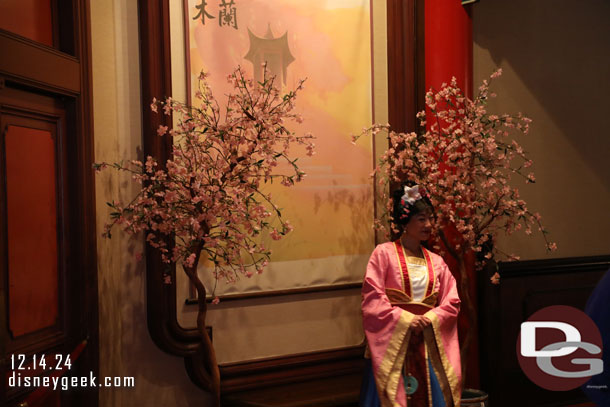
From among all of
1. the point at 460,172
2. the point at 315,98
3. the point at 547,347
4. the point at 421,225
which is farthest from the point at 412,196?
the point at 547,347

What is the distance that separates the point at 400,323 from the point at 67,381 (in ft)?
5.09

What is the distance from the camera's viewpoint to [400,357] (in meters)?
2.93

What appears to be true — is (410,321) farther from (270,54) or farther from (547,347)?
(270,54)

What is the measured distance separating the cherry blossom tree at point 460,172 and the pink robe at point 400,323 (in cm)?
35

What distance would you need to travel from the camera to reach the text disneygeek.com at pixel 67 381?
2420 mm

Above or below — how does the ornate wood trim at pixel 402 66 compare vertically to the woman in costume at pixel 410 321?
above

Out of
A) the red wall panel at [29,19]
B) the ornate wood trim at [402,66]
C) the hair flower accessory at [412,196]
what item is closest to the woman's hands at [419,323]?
the hair flower accessory at [412,196]

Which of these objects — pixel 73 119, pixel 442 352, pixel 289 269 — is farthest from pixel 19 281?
pixel 442 352

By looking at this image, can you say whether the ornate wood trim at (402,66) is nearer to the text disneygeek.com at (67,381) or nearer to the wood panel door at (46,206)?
the wood panel door at (46,206)

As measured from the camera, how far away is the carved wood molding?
3105 millimetres

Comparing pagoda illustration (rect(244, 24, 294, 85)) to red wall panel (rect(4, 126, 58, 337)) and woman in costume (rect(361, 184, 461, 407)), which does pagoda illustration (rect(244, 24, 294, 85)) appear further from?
red wall panel (rect(4, 126, 58, 337))

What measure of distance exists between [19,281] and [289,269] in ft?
4.81

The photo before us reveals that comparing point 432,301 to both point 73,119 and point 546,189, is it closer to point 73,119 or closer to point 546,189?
point 546,189

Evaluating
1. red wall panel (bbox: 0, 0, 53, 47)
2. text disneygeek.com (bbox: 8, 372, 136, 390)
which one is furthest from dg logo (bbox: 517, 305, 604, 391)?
red wall panel (bbox: 0, 0, 53, 47)
